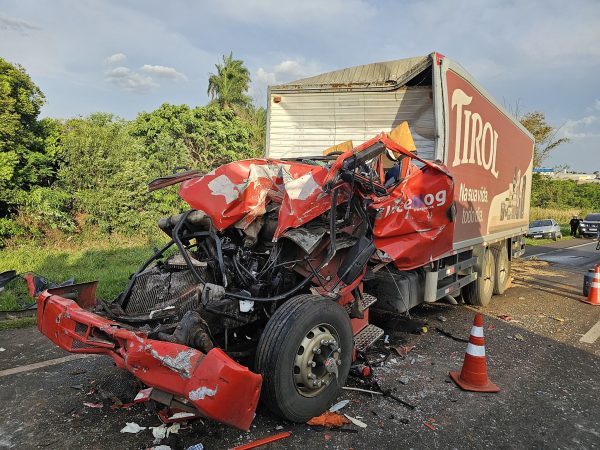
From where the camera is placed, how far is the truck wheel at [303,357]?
2975mm

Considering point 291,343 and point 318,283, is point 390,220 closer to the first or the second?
point 318,283

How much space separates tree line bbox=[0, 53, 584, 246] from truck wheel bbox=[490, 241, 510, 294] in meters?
9.59

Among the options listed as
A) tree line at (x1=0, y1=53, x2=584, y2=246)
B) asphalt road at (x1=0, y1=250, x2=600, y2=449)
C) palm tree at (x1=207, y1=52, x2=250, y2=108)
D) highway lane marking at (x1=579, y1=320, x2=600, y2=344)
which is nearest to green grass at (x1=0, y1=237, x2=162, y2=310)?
tree line at (x1=0, y1=53, x2=584, y2=246)

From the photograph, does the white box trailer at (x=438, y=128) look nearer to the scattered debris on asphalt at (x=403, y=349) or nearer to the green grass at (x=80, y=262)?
the scattered debris on asphalt at (x=403, y=349)

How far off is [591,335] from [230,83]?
23890 millimetres

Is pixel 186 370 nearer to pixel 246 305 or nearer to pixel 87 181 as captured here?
pixel 246 305

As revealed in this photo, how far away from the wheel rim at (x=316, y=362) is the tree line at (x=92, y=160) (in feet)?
33.8

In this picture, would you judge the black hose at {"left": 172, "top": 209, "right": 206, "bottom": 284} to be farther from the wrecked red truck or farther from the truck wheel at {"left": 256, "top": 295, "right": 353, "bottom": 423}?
the truck wheel at {"left": 256, "top": 295, "right": 353, "bottom": 423}

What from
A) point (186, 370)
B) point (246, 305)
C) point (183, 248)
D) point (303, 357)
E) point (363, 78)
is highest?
point (363, 78)

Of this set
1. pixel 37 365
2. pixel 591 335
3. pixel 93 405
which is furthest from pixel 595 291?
pixel 37 365

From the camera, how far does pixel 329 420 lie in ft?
11.0

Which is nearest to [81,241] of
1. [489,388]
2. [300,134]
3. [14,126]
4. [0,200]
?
[0,200]

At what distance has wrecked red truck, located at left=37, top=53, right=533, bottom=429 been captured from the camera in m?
2.81

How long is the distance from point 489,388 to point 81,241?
36.3 ft
